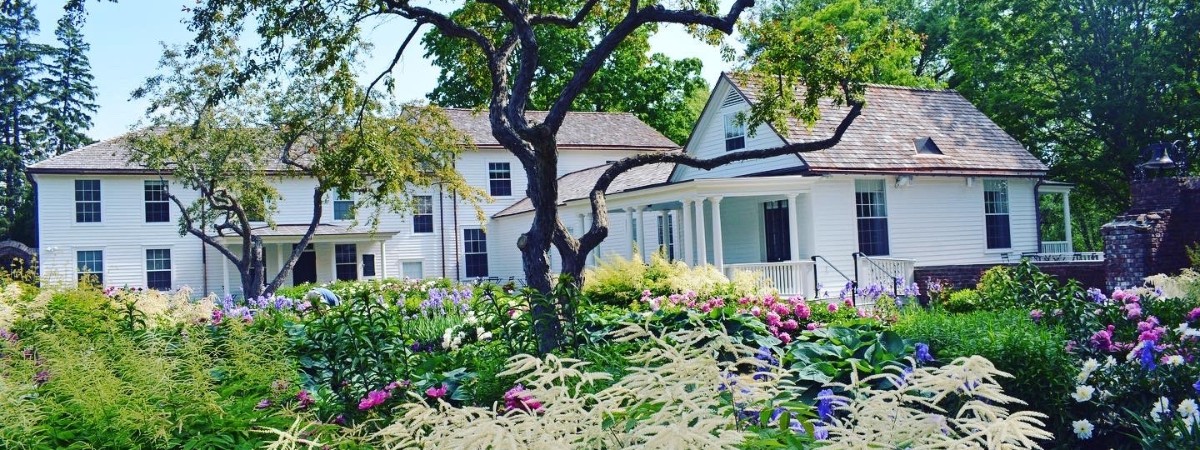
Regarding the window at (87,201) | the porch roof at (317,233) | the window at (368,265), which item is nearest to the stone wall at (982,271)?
the porch roof at (317,233)

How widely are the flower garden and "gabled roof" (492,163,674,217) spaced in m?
12.8

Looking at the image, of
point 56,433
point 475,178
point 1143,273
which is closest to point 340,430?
point 56,433

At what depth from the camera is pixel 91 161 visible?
95.4 ft

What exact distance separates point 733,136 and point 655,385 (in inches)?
758

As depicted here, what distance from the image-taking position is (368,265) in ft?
104

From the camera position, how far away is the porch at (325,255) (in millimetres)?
29797

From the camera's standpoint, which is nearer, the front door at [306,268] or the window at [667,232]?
the window at [667,232]

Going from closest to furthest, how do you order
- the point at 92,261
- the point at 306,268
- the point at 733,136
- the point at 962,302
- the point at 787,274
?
the point at 962,302
the point at 787,274
the point at 733,136
the point at 92,261
the point at 306,268

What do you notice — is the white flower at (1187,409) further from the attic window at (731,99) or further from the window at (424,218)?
the window at (424,218)

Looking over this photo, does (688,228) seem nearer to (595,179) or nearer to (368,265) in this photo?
(595,179)

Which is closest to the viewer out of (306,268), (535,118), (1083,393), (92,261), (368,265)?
(1083,393)

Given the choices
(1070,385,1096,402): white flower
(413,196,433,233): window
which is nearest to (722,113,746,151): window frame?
(413,196,433,233): window

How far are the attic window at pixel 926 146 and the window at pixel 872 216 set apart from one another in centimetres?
181

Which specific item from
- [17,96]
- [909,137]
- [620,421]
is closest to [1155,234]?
[909,137]
